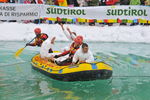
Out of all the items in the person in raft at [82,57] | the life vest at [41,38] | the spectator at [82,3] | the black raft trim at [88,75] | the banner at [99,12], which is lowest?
the black raft trim at [88,75]

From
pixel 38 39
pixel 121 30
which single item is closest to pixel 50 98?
pixel 38 39

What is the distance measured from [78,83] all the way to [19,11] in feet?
32.5

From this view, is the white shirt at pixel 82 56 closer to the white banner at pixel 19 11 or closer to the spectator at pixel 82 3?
the white banner at pixel 19 11

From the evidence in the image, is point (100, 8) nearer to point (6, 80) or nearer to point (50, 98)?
point (6, 80)

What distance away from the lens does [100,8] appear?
60.2ft

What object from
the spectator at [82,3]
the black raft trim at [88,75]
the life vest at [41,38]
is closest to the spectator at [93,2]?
the spectator at [82,3]

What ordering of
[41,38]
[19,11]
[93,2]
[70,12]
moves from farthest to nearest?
[93,2], [70,12], [19,11], [41,38]

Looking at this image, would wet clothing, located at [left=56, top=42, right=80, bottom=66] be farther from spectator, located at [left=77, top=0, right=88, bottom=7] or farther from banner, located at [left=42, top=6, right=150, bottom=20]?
spectator, located at [left=77, top=0, right=88, bottom=7]

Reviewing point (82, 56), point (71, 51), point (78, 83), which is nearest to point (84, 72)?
point (78, 83)

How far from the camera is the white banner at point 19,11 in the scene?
715 inches

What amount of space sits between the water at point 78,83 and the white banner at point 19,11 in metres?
4.73

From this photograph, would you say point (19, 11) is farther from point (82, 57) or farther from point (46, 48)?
point (82, 57)

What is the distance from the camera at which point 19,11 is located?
59.9 ft

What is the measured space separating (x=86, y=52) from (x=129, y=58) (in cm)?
409
